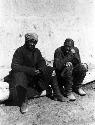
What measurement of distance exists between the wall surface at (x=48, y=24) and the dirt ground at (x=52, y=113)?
1467mm

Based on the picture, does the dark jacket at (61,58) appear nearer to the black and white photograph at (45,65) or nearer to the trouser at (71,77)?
the black and white photograph at (45,65)

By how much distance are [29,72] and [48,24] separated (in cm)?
177

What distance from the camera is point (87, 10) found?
27.8ft

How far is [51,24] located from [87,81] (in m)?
1.85

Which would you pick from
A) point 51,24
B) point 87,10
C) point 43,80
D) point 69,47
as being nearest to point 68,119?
point 43,80

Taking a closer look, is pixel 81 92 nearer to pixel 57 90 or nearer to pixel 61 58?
pixel 57 90

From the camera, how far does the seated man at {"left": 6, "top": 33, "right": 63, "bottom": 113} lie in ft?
21.7

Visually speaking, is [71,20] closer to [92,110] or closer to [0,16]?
[0,16]

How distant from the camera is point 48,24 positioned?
7945 mm

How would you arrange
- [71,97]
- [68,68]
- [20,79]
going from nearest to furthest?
[20,79]
[68,68]
[71,97]

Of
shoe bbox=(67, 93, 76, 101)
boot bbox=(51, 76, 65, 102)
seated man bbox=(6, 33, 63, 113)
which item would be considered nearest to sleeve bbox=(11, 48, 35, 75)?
seated man bbox=(6, 33, 63, 113)

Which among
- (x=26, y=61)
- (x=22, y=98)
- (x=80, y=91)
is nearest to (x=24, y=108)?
(x=22, y=98)

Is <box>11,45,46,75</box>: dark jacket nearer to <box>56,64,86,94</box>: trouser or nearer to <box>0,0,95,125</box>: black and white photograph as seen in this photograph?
<box>0,0,95,125</box>: black and white photograph

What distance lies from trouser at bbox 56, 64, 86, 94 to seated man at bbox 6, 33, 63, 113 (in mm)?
253
